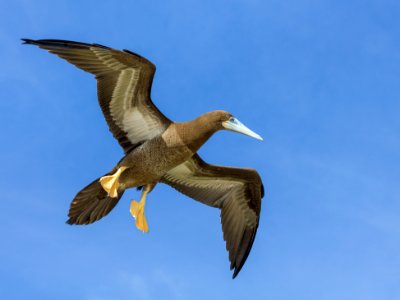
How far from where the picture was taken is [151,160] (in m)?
9.76

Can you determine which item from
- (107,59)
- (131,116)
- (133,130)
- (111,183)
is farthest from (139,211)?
(107,59)

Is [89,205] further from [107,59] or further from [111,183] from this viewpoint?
[107,59]

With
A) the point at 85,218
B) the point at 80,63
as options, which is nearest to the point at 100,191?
the point at 85,218

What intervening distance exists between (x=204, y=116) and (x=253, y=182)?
1.67m

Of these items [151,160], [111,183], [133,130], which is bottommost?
[111,183]

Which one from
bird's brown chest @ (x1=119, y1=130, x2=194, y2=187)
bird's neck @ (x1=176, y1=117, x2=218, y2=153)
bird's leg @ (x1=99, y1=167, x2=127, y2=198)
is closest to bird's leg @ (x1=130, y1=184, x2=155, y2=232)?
bird's brown chest @ (x1=119, y1=130, x2=194, y2=187)

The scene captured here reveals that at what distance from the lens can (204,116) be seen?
9703mm

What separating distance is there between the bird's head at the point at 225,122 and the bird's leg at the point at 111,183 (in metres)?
1.38

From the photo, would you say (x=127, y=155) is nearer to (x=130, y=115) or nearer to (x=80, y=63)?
(x=130, y=115)

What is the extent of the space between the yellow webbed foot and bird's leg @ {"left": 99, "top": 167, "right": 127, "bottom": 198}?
78cm

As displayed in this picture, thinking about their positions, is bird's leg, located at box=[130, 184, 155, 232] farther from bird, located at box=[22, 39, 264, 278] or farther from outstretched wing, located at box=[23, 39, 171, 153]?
outstretched wing, located at box=[23, 39, 171, 153]

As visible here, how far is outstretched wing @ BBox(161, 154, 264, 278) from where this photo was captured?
1080cm

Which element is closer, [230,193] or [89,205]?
[89,205]

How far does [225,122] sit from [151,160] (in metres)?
1.07
